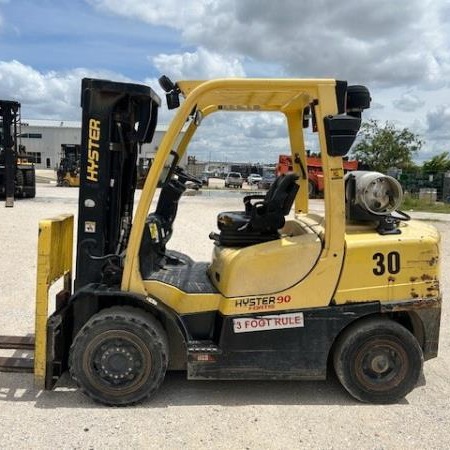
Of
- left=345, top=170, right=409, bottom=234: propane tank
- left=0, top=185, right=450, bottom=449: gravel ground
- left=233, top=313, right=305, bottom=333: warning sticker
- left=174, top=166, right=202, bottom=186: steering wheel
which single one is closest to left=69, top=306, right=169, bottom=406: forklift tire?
left=0, top=185, right=450, bottom=449: gravel ground

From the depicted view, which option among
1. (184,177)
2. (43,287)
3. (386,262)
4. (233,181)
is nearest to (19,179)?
(184,177)

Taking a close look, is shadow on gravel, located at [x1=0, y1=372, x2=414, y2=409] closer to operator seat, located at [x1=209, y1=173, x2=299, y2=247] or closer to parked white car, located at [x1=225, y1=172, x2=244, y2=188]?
operator seat, located at [x1=209, y1=173, x2=299, y2=247]

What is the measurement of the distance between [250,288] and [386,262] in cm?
111

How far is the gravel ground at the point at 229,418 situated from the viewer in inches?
146

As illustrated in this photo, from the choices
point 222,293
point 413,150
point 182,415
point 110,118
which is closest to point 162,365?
point 182,415

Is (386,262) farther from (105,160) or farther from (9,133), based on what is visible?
(9,133)

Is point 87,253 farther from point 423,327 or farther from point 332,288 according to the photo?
point 423,327

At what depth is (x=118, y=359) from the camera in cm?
423

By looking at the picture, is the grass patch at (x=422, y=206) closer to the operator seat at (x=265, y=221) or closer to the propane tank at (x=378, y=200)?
the propane tank at (x=378, y=200)

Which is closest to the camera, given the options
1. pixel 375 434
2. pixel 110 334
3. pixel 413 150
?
pixel 375 434

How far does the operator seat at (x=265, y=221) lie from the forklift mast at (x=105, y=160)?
37.8 inches

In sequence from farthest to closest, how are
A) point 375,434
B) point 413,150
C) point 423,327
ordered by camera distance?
point 413,150, point 423,327, point 375,434

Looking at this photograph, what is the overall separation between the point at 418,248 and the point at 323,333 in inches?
40.6

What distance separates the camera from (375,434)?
3.88m
